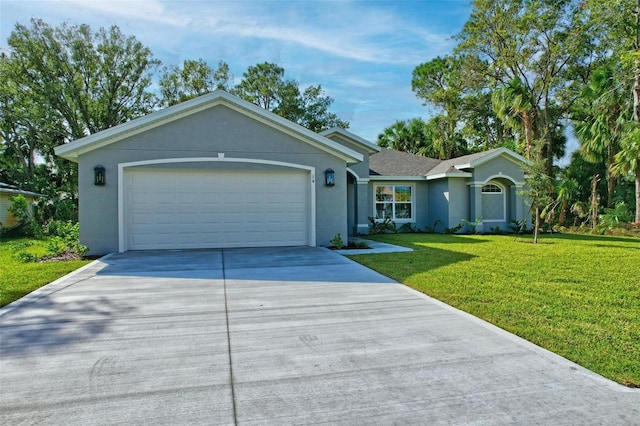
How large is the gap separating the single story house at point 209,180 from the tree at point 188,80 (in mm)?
20166

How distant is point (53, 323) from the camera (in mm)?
4781

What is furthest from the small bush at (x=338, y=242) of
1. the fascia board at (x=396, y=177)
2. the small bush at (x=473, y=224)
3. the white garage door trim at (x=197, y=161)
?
the small bush at (x=473, y=224)

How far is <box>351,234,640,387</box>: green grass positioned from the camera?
3980 mm

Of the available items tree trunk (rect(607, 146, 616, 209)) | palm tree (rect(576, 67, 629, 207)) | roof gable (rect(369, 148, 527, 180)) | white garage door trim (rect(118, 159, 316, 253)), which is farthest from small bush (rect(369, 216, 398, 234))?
tree trunk (rect(607, 146, 616, 209))

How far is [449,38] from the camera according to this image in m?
25.8

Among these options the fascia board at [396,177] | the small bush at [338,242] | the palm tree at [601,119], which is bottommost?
the small bush at [338,242]

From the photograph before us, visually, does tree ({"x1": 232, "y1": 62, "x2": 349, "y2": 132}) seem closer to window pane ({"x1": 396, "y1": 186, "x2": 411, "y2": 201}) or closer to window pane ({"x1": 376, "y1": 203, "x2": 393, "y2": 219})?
window pane ({"x1": 396, "y1": 186, "x2": 411, "y2": 201})

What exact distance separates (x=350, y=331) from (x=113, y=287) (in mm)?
4292

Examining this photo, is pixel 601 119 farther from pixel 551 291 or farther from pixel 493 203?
pixel 551 291

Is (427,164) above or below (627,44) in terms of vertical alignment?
below

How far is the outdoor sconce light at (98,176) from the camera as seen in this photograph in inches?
407

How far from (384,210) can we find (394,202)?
622 mm

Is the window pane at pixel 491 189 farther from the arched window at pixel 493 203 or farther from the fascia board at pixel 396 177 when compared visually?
the fascia board at pixel 396 177

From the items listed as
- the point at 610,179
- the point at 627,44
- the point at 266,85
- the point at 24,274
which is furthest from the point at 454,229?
the point at 266,85
